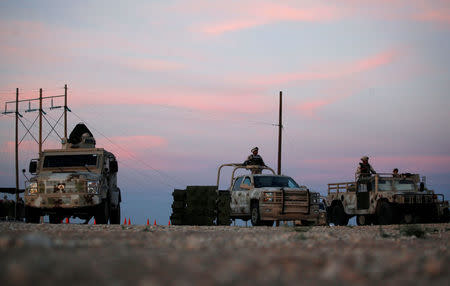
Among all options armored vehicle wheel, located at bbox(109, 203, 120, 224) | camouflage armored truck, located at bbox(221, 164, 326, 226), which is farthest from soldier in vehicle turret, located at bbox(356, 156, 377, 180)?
armored vehicle wheel, located at bbox(109, 203, 120, 224)

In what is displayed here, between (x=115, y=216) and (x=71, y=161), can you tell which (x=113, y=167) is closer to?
(x=71, y=161)

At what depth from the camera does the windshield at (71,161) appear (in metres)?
21.2

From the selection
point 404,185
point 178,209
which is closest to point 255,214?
point 178,209

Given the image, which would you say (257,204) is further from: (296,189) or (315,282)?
(315,282)

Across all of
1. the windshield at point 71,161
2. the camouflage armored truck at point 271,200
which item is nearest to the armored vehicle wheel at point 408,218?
the camouflage armored truck at point 271,200

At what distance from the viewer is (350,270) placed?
17.4 feet

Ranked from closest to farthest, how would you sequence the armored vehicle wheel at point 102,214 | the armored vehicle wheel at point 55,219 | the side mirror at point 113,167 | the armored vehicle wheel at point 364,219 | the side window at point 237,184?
the armored vehicle wheel at point 102,214, the side mirror at point 113,167, the side window at point 237,184, the armored vehicle wheel at point 55,219, the armored vehicle wheel at point 364,219

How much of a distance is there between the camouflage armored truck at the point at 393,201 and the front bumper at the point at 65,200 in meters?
10.2

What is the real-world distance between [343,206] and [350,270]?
21.5m

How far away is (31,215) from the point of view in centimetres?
2136

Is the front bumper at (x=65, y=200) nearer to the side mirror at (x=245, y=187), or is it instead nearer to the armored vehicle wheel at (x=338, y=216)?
the side mirror at (x=245, y=187)

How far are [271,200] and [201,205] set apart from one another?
2540 mm

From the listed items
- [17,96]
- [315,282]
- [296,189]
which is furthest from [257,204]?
[17,96]

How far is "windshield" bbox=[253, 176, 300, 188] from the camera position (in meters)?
21.3
